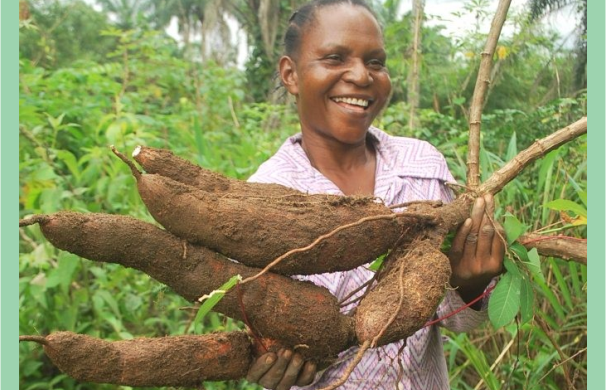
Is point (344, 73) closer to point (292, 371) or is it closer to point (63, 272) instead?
point (292, 371)

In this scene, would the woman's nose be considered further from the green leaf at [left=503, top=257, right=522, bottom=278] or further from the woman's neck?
the green leaf at [left=503, top=257, right=522, bottom=278]

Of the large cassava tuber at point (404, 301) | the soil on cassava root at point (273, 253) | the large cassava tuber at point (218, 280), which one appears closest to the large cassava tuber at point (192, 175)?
the soil on cassava root at point (273, 253)

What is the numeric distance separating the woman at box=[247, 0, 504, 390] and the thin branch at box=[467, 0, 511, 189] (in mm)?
93

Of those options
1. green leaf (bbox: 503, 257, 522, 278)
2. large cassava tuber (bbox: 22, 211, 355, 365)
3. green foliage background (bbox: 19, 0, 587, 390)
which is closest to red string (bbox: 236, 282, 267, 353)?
large cassava tuber (bbox: 22, 211, 355, 365)

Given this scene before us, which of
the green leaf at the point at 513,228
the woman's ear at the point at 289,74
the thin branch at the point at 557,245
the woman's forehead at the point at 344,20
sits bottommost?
the thin branch at the point at 557,245

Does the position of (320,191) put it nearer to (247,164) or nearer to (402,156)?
(402,156)

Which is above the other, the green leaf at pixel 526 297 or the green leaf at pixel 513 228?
the green leaf at pixel 513 228

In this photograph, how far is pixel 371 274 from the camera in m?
1.41

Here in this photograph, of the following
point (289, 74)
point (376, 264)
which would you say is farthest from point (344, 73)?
point (376, 264)

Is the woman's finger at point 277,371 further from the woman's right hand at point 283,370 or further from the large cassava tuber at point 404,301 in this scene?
the large cassava tuber at point 404,301

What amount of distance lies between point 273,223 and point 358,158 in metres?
0.49

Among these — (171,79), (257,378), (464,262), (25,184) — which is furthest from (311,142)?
(171,79)

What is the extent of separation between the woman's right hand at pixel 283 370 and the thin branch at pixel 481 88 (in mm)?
564

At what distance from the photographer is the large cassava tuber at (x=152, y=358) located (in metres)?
1.12
